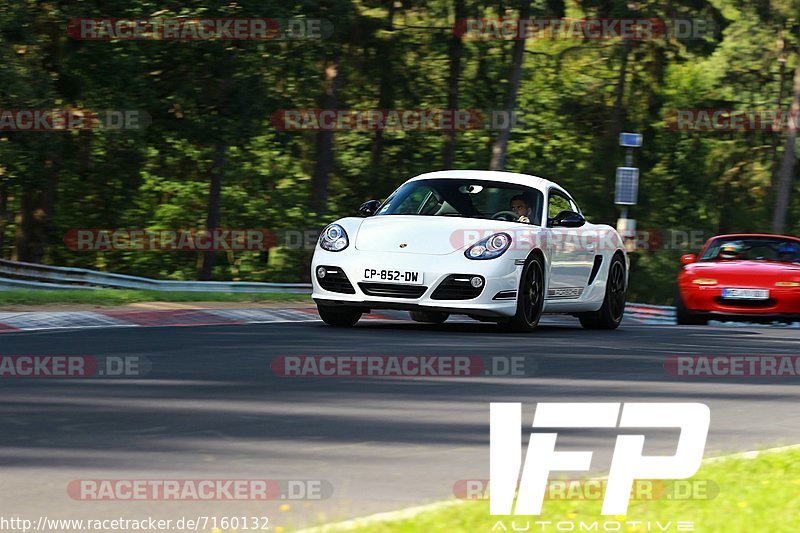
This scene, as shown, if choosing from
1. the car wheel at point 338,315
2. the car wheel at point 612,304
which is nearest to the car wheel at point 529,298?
the car wheel at point 338,315

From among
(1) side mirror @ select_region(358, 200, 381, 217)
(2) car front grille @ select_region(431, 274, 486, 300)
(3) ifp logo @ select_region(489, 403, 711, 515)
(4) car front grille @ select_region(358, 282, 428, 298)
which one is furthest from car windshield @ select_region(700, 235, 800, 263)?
(3) ifp logo @ select_region(489, 403, 711, 515)

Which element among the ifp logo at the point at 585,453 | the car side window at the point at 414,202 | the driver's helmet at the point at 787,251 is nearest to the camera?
the ifp logo at the point at 585,453

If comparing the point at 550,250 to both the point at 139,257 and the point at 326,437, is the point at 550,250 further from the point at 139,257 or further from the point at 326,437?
the point at 139,257

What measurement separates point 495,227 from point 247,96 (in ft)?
59.0

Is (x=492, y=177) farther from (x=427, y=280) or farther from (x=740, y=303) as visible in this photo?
(x=740, y=303)

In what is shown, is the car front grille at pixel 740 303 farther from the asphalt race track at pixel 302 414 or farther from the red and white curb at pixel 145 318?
the asphalt race track at pixel 302 414

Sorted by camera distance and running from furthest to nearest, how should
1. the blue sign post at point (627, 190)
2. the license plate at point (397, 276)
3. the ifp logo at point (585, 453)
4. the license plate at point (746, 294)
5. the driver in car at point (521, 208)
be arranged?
the blue sign post at point (627, 190) → the license plate at point (746, 294) → the driver in car at point (521, 208) → the license plate at point (397, 276) → the ifp logo at point (585, 453)

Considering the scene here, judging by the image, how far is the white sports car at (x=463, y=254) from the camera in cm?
1299

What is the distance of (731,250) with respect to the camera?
19609mm

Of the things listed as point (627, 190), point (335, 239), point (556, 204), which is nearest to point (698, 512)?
point (335, 239)

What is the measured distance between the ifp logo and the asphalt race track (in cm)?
10

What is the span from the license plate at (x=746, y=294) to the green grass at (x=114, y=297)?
5380 mm

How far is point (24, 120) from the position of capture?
26.2 meters

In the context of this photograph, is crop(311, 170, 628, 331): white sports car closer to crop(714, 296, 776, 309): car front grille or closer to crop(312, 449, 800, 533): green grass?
crop(714, 296, 776, 309): car front grille
